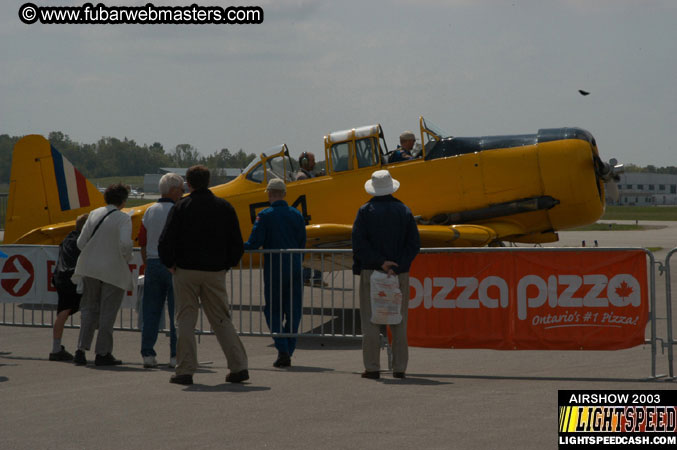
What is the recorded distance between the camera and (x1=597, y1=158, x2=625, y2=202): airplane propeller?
13227 millimetres

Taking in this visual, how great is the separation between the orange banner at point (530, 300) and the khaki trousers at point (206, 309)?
6.15ft

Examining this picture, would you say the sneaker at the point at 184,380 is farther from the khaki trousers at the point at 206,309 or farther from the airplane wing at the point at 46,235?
the airplane wing at the point at 46,235

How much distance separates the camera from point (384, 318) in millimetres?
7160

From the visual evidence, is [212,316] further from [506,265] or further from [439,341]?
[506,265]

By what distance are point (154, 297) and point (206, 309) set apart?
87 centimetres

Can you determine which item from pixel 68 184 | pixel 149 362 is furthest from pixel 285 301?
pixel 68 184

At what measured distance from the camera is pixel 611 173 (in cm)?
1334

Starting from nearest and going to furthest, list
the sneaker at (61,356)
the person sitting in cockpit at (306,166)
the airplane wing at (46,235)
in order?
the sneaker at (61,356) < the person sitting in cockpit at (306,166) < the airplane wing at (46,235)

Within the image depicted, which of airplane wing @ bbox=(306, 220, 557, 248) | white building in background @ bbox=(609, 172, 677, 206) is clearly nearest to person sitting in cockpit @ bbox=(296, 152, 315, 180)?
airplane wing @ bbox=(306, 220, 557, 248)

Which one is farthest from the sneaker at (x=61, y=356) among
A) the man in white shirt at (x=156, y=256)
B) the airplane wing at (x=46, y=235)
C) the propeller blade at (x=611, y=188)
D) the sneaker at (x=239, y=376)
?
the propeller blade at (x=611, y=188)

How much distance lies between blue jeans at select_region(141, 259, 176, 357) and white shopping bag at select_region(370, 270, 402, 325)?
198cm

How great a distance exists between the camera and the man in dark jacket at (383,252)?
7.25 meters

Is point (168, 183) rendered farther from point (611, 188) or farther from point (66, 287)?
point (611, 188)

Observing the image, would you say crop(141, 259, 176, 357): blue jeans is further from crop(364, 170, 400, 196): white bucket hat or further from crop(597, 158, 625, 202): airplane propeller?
crop(597, 158, 625, 202): airplane propeller
